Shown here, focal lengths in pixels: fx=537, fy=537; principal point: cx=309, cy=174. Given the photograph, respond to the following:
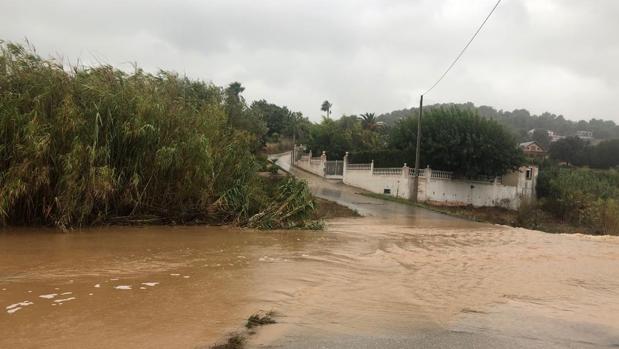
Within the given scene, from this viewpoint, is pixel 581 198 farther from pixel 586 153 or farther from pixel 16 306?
pixel 586 153

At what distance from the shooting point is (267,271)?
7.83 m

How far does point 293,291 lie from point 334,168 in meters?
37.1

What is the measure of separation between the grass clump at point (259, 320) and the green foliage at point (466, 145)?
29.8 m

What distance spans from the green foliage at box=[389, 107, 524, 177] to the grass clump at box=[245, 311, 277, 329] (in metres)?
29.8

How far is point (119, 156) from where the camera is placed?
12312 millimetres

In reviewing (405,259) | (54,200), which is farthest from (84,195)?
(405,259)

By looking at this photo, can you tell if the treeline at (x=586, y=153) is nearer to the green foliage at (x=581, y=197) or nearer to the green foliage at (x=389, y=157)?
the green foliage at (x=581, y=197)

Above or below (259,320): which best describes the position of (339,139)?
above

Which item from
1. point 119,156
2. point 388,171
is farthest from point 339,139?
point 119,156

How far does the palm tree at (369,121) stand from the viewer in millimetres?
59366

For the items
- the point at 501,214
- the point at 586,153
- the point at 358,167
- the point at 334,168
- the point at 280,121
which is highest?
the point at 280,121

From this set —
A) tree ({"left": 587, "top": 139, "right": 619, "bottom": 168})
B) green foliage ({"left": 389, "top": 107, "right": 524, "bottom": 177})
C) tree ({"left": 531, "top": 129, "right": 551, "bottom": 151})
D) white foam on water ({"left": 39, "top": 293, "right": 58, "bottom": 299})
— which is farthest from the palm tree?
white foam on water ({"left": 39, "top": 293, "right": 58, "bottom": 299})

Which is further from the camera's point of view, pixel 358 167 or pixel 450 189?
pixel 358 167

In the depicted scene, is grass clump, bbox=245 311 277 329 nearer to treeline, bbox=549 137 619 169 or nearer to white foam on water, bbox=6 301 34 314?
white foam on water, bbox=6 301 34 314
